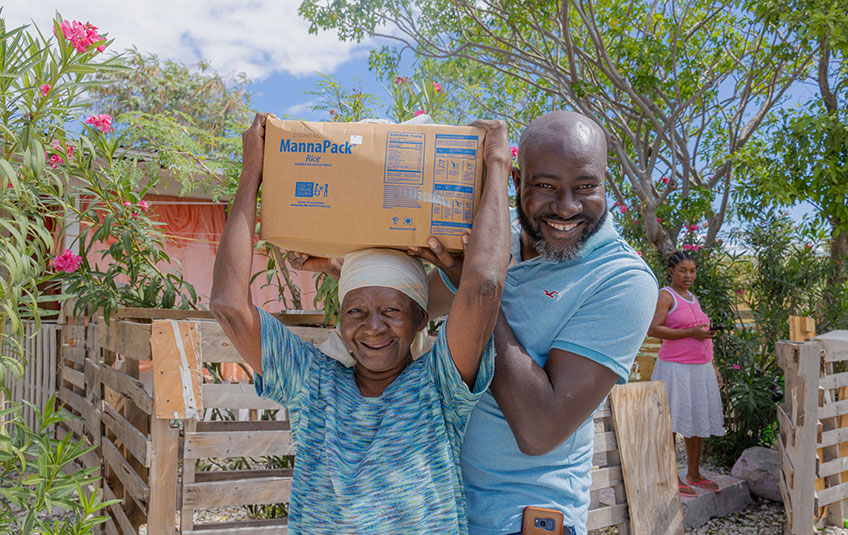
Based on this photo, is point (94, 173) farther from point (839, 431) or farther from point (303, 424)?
point (839, 431)

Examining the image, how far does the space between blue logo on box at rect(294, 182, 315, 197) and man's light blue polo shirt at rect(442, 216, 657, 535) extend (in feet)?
1.76

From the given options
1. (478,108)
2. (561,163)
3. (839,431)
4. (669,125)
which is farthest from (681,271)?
(478,108)

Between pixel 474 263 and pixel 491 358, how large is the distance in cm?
21

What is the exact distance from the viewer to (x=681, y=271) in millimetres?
5555

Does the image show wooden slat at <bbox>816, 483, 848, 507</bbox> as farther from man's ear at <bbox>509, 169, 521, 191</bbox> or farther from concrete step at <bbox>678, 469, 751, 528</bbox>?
man's ear at <bbox>509, 169, 521, 191</bbox>

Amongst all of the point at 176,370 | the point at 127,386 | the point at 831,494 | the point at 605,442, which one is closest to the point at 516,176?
the point at 176,370

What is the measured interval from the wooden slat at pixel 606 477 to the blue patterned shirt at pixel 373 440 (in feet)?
7.79

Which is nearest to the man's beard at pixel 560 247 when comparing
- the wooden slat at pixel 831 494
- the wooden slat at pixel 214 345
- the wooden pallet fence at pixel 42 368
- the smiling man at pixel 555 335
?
the smiling man at pixel 555 335

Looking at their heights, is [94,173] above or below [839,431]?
above

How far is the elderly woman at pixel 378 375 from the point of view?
134 centimetres

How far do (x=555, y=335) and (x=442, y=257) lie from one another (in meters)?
0.31

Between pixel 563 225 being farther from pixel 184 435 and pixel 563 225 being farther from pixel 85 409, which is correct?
pixel 85 409

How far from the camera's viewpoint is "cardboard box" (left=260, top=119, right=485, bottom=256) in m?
1.44

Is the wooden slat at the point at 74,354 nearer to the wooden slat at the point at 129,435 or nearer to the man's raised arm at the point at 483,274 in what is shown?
the wooden slat at the point at 129,435
